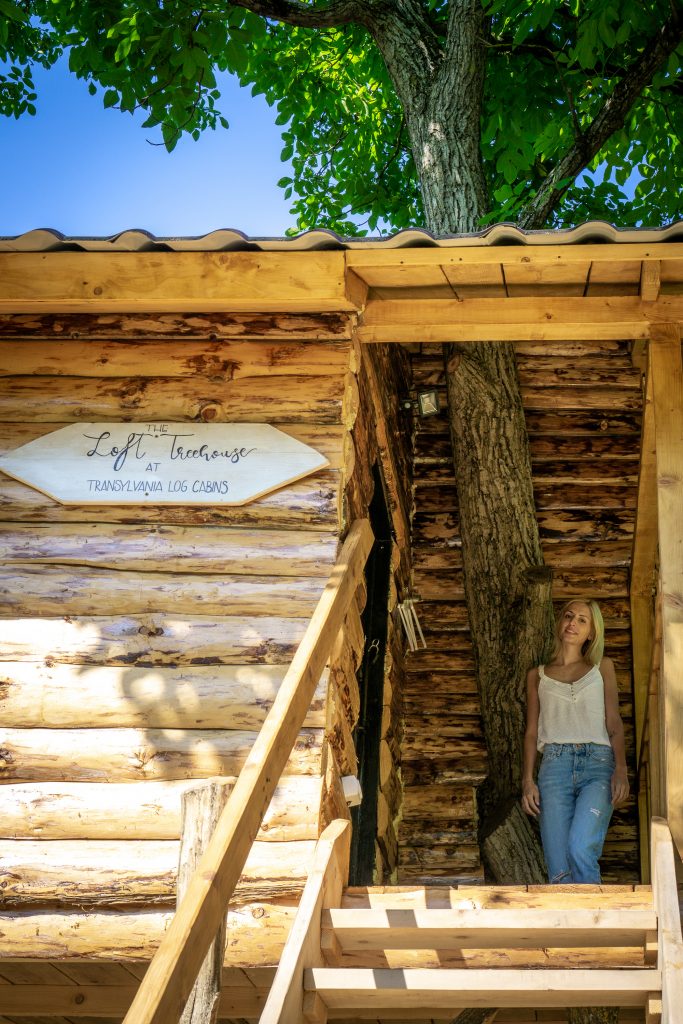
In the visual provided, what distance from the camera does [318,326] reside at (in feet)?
16.3

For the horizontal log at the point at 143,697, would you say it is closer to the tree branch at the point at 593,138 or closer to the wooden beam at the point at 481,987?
the wooden beam at the point at 481,987

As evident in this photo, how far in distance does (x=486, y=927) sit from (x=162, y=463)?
7.77 ft

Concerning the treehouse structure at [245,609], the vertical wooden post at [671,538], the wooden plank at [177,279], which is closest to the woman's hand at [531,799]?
the treehouse structure at [245,609]

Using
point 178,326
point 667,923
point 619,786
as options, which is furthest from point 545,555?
point 667,923

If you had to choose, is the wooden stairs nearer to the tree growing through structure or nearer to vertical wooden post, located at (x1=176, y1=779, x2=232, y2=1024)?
vertical wooden post, located at (x1=176, y1=779, x2=232, y2=1024)

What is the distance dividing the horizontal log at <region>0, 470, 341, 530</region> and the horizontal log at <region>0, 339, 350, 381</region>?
0.56 meters

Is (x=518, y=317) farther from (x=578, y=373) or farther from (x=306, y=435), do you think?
(x=578, y=373)

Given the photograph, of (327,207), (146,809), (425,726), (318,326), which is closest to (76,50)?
(327,207)

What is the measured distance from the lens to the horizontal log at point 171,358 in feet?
16.2

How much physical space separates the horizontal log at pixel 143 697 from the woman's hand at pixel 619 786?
2.10 m

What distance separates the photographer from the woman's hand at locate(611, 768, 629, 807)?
5613 mm

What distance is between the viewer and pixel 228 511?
477 centimetres

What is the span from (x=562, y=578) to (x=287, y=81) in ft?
17.0

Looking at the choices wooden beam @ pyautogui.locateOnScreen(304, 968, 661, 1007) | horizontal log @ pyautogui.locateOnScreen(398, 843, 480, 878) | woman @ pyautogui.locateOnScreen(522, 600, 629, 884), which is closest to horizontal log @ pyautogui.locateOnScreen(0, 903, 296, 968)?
wooden beam @ pyautogui.locateOnScreen(304, 968, 661, 1007)
